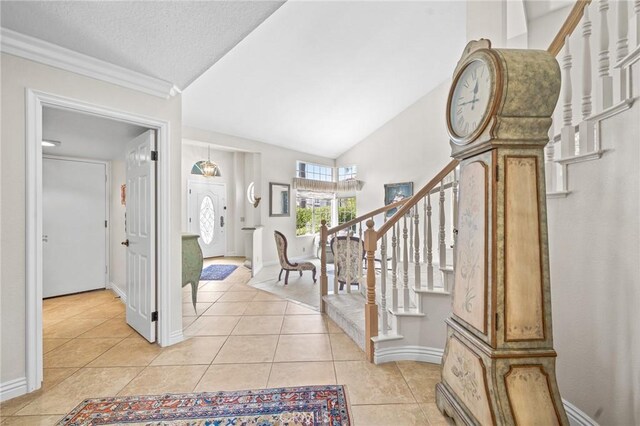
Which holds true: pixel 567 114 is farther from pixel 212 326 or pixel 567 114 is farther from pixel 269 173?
pixel 269 173

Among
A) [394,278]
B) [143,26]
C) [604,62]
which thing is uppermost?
[143,26]

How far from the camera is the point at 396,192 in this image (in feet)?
19.6

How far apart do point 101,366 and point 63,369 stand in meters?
0.27

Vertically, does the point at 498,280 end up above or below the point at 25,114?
below

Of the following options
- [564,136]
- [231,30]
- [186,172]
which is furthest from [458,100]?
[186,172]

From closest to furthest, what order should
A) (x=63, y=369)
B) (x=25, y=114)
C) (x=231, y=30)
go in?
1. (x=25, y=114)
2. (x=231, y=30)
3. (x=63, y=369)

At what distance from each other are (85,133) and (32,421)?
2688mm

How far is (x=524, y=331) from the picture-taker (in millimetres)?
1087

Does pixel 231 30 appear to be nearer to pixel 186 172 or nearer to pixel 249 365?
pixel 249 365

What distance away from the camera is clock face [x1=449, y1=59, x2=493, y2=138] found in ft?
3.67

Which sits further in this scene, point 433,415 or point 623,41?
point 433,415

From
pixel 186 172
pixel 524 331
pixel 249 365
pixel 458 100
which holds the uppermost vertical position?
pixel 186 172

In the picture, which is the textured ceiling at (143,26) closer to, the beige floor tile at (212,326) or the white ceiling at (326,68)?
the white ceiling at (326,68)

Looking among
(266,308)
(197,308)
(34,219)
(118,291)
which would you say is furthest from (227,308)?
(34,219)
